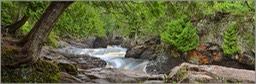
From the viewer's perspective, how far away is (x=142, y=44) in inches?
932

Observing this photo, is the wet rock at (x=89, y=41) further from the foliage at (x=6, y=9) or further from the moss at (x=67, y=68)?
the moss at (x=67, y=68)

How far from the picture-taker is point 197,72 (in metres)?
9.83

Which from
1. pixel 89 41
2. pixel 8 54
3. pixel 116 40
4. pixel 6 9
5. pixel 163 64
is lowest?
pixel 8 54

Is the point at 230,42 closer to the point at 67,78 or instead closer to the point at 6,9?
the point at 67,78

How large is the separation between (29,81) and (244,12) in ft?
45.8

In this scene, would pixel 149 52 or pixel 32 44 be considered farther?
pixel 149 52

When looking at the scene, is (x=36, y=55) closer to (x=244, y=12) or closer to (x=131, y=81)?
(x=131, y=81)

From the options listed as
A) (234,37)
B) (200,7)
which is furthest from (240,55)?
(200,7)

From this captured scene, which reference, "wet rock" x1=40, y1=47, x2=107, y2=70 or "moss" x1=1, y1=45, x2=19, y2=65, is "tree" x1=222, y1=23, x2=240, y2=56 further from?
"moss" x1=1, y1=45, x2=19, y2=65

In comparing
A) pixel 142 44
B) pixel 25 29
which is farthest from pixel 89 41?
pixel 25 29

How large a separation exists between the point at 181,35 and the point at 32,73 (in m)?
12.0

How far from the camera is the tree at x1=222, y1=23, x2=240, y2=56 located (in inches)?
673

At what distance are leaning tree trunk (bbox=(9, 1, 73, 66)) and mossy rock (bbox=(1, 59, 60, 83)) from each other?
0.20m

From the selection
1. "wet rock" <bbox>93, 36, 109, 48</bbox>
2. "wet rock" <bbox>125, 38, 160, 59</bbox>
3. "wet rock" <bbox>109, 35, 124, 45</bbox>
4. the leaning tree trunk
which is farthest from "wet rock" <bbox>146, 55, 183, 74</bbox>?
"wet rock" <bbox>109, 35, 124, 45</bbox>
